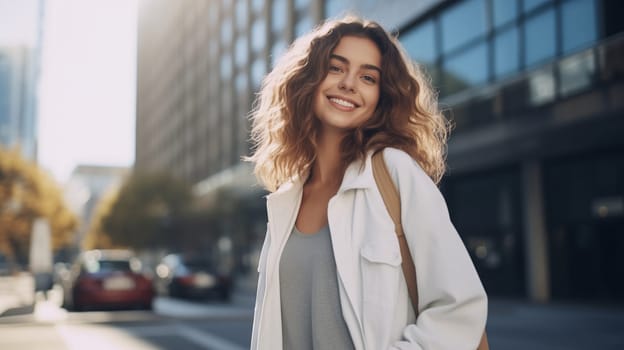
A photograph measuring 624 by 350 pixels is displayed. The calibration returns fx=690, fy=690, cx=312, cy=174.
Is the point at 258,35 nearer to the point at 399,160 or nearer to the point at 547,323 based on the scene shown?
the point at 547,323

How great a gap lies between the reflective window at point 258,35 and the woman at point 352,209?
35.7 meters

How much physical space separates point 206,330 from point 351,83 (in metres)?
9.91

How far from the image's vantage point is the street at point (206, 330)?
955 cm

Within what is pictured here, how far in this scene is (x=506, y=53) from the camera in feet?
60.5

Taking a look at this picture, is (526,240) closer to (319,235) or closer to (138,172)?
Answer: (319,235)

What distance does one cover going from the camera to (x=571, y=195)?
720 inches

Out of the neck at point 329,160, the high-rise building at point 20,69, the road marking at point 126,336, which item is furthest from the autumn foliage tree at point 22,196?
the neck at point 329,160

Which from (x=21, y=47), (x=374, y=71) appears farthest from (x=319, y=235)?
(x=21, y=47)

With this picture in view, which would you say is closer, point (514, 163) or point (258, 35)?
point (514, 163)

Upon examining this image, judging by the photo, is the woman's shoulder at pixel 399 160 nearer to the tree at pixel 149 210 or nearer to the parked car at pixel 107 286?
the parked car at pixel 107 286

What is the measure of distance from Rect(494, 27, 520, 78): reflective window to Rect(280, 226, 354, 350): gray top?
17024 millimetres

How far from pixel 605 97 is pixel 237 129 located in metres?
29.1

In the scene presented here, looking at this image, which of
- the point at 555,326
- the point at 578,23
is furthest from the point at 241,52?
the point at 555,326

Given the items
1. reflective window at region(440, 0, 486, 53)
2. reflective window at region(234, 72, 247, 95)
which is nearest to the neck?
reflective window at region(440, 0, 486, 53)
